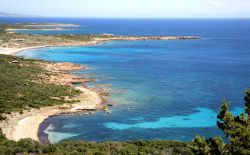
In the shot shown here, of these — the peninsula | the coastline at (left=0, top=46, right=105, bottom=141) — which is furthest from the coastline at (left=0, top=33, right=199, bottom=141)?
the peninsula

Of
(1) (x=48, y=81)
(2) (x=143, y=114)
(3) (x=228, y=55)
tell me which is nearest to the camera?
(2) (x=143, y=114)

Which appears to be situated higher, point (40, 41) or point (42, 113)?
point (40, 41)

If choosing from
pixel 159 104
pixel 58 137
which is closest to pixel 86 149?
pixel 58 137

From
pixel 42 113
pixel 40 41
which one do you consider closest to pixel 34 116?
pixel 42 113

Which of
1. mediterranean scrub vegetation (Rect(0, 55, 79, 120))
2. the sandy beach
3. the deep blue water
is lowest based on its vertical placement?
the deep blue water

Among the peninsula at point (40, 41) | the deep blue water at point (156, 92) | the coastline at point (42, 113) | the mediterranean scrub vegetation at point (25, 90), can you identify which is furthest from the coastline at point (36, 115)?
the peninsula at point (40, 41)

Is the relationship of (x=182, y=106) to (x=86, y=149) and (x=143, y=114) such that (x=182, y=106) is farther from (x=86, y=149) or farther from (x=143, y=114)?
(x=86, y=149)

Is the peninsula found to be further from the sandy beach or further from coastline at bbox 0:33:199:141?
the sandy beach

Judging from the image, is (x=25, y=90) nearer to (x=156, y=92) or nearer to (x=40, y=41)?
(x=156, y=92)
